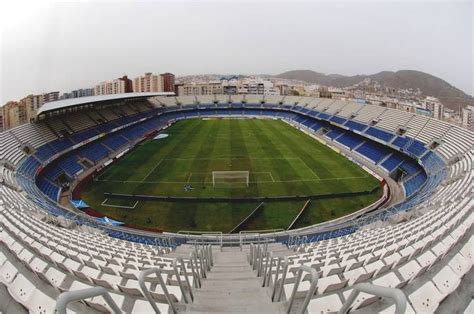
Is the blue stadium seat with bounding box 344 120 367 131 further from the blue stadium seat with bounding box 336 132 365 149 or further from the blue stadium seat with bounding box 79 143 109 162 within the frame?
the blue stadium seat with bounding box 79 143 109 162

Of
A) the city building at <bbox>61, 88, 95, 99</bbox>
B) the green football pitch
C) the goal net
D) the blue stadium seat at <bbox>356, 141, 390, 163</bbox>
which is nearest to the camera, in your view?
the green football pitch

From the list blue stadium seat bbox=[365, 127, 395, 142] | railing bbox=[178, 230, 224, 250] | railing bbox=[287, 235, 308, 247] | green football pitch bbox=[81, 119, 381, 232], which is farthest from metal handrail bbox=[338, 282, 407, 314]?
blue stadium seat bbox=[365, 127, 395, 142]

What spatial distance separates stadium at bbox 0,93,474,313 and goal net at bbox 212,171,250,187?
0.16m

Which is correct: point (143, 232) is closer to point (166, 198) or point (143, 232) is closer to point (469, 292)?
point (166, 198)

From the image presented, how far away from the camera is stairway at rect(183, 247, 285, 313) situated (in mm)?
4555

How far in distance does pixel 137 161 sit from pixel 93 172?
4729mm

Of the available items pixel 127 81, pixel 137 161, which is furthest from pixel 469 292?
pixel 127 81

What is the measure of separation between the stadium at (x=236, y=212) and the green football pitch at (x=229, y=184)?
0.14 m

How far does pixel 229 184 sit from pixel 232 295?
60.9 ft

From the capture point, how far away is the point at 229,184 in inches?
938

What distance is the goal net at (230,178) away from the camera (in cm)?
2395

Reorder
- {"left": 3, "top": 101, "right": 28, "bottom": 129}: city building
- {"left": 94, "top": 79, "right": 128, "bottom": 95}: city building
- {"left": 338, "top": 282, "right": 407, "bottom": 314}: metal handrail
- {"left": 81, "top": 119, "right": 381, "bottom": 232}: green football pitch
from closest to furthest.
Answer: {"left": 338, "top": 282, "right": 407, "bottom": 314}: metal handrail < {"left": 81, "top": 119, "right": 381, "bottom": 232}: green football pitch < {"left": 3, "top": 101, "right": 28, "bottom": 129}: city building < {"left": 94, "top": 79, "right": 128, "bottom": 95}: city building

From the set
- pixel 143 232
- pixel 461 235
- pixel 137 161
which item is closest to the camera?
pixel 461 235

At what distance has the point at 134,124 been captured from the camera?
152 feet
